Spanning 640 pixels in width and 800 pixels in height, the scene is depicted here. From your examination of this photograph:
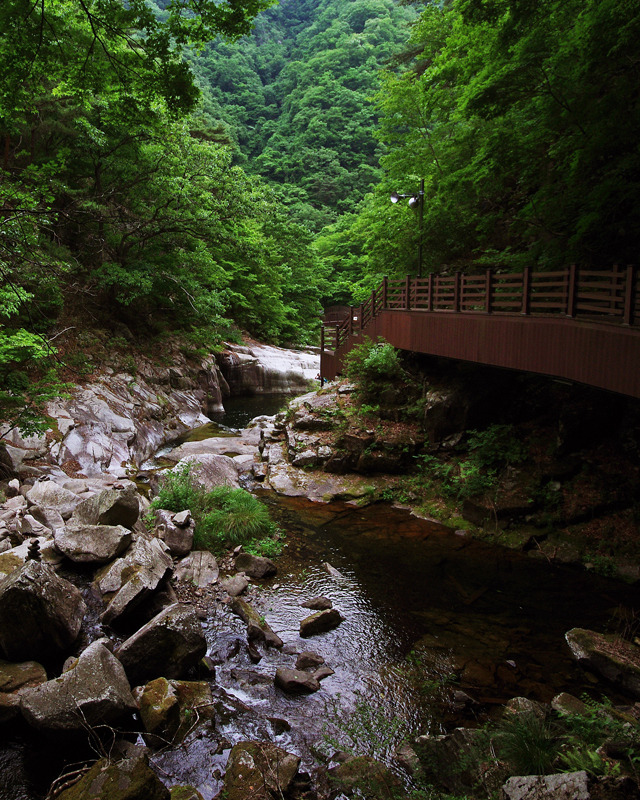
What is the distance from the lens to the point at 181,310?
839 inches

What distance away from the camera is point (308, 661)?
5.62 m

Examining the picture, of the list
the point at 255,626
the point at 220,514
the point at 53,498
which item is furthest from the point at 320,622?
the point at 53,498

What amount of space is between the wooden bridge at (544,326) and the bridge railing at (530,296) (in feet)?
0.05

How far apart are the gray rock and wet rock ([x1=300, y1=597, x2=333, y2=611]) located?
3745 millimetres

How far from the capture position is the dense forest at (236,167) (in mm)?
4887

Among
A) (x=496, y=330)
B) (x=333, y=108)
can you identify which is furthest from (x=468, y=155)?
(x=333, y=108)

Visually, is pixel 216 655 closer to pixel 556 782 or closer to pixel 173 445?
pixel 556 782

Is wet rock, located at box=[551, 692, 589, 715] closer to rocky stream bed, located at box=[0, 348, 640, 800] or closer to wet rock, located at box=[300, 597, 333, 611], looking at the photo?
rocky stream bed, located at box=[0, 348, 640, 800]

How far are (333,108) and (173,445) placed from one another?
52343 millimetres

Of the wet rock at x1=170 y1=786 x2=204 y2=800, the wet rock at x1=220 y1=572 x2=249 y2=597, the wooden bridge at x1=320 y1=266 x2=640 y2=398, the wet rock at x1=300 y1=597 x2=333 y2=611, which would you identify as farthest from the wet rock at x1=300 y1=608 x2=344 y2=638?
the wooden bridge at x1=320 y1=266 x2=640 y2=398

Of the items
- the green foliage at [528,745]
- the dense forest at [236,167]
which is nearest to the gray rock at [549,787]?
the green foliage at [528,745]

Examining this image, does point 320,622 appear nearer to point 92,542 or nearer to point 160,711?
point 160,711

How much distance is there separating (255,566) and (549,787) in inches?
215

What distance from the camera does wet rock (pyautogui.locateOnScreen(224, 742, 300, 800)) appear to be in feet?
12.4
